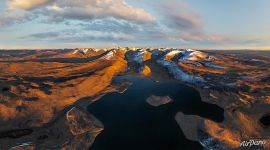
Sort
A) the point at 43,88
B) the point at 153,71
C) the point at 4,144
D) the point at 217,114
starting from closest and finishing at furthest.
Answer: the point at 4,144, the point at 217,114, the point at 43,88, the point at 153,71

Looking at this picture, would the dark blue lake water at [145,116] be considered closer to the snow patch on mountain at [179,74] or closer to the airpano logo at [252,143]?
the snow patch on mountain at [179,74]

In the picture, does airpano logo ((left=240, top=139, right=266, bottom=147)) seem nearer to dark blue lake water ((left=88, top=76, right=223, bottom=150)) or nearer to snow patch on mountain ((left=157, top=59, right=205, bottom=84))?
dark blue lake water ((left=88, top=76, right=223, bottom=150))

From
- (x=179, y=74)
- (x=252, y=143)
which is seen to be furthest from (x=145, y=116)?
(x=179, y=74)

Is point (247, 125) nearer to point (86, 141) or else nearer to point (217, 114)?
point (217, 114)

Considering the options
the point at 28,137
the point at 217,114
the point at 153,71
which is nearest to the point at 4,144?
the point at 28,137

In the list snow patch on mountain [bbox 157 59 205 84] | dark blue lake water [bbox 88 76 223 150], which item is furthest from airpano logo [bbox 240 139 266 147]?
snow patch on mountain [bbox 157 59 205 84]

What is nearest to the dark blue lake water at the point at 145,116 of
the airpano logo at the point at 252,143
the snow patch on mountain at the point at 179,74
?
the snow patch on mountain at the point at 179,74

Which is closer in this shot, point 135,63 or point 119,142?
point 119,142

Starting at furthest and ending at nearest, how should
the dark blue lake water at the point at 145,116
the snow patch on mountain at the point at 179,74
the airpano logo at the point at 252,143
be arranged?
the snow patch on mountain at the point at 179,74 → the dark blue lake water at the point at 145,116 → the airpano logo at the point at 252,143

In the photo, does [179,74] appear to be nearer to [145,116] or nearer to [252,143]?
[145,116]
